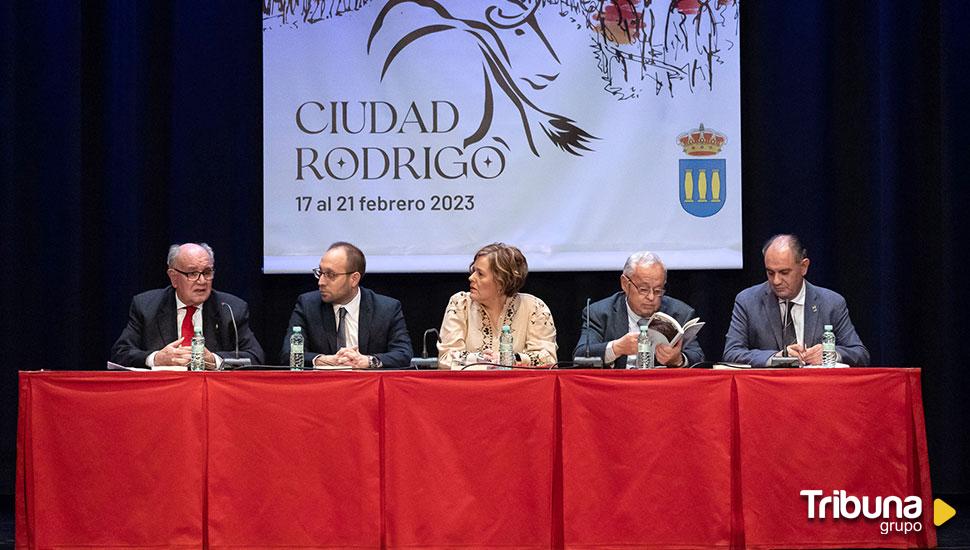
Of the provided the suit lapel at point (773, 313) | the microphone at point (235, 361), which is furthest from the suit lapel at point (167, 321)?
the suit lapel at point (773, 313)

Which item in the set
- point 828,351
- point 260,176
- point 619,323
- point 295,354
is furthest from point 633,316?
point 260,176

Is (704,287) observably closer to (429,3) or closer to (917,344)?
(917,344)

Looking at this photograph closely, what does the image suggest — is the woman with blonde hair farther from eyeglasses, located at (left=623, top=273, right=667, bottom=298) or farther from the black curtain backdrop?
the black curtain backdrop

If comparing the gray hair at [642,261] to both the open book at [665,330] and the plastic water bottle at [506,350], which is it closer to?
the open book at [665,330]

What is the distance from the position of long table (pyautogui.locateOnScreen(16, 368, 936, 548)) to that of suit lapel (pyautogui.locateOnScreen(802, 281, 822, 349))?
95 cm

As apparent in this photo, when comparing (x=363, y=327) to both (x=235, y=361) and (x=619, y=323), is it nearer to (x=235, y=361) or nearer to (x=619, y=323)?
(x=235, y=361)

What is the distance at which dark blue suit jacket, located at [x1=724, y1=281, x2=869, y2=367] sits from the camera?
470cm

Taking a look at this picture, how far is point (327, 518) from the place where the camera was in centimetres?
369

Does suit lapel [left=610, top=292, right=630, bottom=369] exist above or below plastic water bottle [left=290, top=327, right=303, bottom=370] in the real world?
above

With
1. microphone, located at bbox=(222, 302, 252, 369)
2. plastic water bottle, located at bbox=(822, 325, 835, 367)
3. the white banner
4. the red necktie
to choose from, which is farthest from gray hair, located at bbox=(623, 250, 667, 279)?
the red necktie

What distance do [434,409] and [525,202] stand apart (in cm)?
199

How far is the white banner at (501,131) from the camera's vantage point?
545 centimetres

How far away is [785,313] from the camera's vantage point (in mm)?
4754

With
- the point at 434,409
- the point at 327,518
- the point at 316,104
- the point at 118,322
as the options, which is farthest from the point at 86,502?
the point at 316,104
